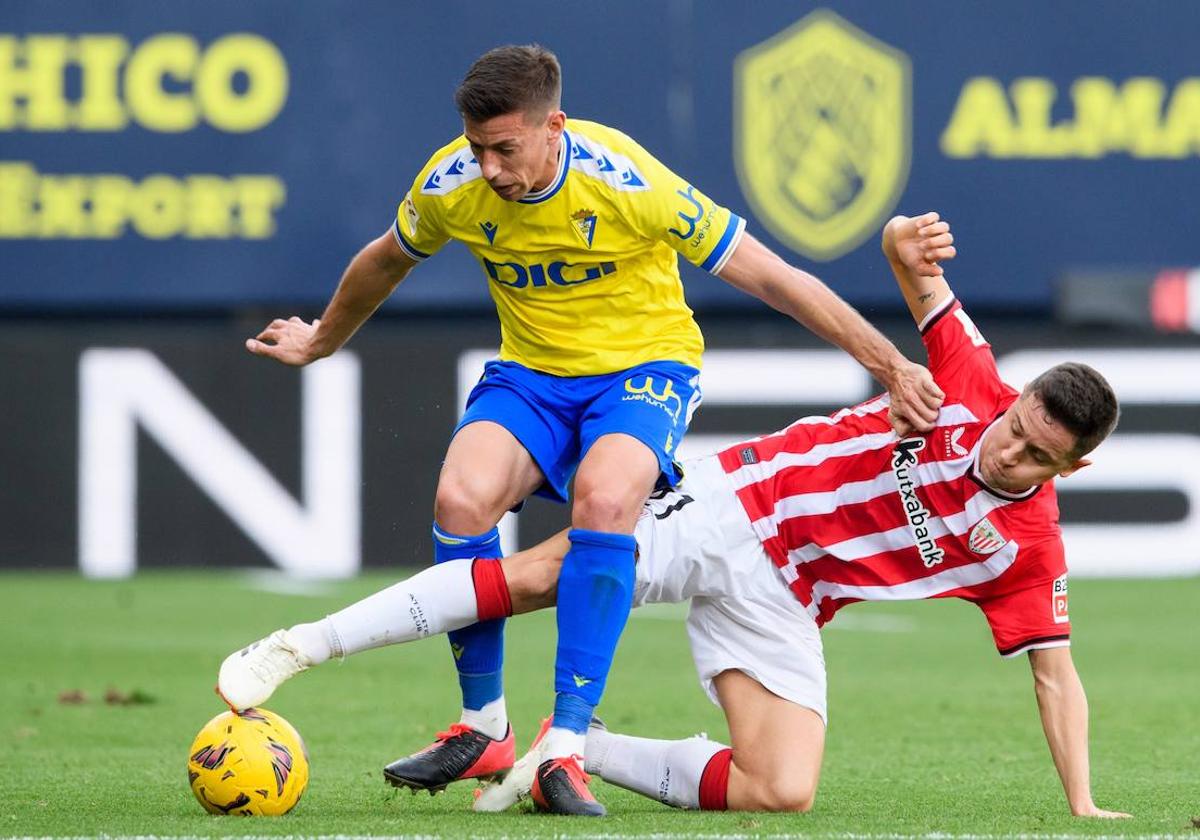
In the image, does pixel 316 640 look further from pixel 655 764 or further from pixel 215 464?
pixel 215 464

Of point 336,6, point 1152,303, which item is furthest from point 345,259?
point 1152,303

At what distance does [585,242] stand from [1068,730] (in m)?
1.81

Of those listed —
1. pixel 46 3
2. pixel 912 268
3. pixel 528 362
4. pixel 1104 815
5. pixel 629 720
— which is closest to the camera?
pixel 1104 815

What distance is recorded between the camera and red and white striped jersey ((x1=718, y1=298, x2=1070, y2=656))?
5.16 metres

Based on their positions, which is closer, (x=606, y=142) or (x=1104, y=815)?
(x=1104, y=815)

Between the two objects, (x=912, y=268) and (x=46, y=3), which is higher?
(x=46, y=3)

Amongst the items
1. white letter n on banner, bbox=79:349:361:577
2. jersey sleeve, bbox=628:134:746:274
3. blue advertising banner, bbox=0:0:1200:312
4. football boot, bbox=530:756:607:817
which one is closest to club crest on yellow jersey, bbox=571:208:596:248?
jersey sleeve, bbox=628:134:746:274

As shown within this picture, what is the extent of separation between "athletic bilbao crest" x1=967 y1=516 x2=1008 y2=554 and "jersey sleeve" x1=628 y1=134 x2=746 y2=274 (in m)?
0.97

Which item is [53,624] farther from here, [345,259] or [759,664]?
[759,664]

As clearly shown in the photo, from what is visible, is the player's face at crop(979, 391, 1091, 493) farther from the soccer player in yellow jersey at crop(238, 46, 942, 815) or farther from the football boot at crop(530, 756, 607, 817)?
the football boot at crop(530, 756, 607, 817)

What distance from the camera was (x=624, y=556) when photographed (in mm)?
5129

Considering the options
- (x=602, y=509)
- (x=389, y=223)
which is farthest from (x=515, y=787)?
(x=389, y=223)

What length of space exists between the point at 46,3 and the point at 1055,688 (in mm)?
8940

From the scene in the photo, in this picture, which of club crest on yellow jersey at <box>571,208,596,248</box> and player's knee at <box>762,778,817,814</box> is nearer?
player's knee at <box>762,778,817,814</box>
